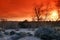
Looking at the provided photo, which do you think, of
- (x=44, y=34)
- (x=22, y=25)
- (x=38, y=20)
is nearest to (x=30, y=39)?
(x=44, y=34)

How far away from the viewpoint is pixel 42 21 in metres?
53.7

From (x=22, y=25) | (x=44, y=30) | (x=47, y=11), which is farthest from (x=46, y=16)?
(x=44, y=30)

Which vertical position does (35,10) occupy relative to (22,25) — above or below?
above

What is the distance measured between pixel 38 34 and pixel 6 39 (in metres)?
3.99

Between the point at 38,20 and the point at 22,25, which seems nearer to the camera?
the point at 38,20

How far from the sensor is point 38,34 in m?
29.5

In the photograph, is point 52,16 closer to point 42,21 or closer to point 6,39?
point 42,21

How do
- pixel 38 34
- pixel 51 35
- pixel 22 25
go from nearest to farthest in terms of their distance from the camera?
pixel 51 35 → pixel 38 34 → pixel 22 25

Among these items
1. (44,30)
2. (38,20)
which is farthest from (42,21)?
(44,30)

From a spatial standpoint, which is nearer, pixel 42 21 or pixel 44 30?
pixel 44 30

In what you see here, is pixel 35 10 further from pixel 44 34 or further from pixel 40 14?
pixel 44 34

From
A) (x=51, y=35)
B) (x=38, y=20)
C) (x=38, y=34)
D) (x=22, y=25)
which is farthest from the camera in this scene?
(x=22, y=25)

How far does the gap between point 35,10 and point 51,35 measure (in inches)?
1069

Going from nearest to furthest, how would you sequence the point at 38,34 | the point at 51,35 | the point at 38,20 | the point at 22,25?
1. the point at 51,35
2. the point at 38,34
3. the point at 38,20
4. the point at 22,25
